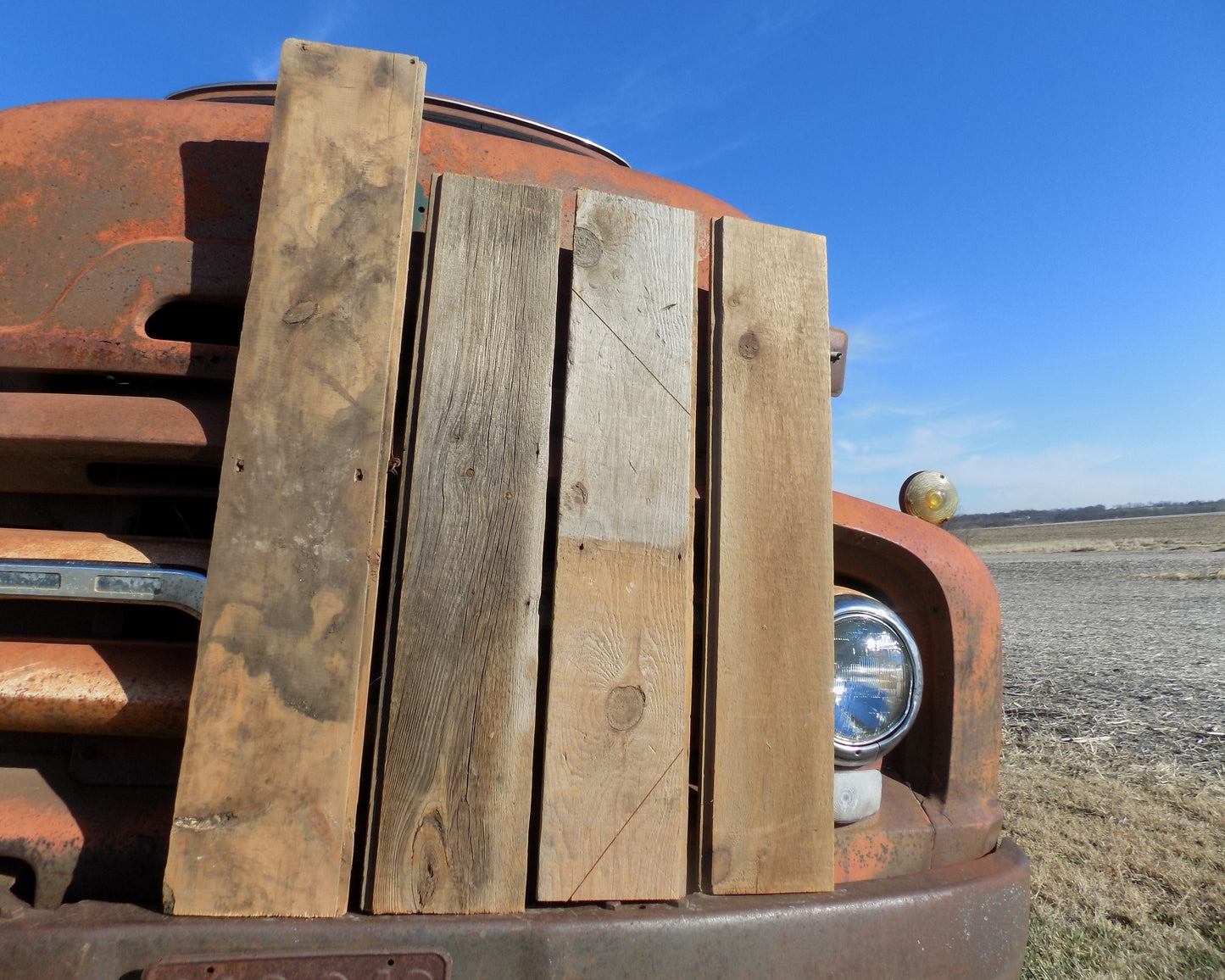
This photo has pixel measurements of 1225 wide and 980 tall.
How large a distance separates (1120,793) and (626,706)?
3.51m

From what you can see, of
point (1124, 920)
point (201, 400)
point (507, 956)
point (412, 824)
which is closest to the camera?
point (507, 956)

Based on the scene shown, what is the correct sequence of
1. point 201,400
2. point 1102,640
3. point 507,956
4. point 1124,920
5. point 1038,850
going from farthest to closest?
point 1102,640 < point 1038,850 < point 1124,920 < point 201,400 < point 507,956

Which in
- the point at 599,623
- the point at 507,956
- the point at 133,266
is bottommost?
the point at 507,956

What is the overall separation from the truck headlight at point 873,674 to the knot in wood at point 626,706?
0.42m

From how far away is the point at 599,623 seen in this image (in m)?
1.35

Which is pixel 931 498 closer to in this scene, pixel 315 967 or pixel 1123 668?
pixel 315 967

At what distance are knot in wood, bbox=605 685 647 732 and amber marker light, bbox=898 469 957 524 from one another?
1.25 metres

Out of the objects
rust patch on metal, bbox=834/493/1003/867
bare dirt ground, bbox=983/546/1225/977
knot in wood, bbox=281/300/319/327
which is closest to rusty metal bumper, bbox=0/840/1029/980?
rust patch on metal, bbox=834/493/1003/867

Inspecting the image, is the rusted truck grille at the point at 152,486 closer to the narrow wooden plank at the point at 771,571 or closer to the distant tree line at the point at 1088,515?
the narrow wooden plank at the point at 771,571

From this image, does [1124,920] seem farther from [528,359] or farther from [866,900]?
[528,359]

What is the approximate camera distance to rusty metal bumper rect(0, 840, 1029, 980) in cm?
109

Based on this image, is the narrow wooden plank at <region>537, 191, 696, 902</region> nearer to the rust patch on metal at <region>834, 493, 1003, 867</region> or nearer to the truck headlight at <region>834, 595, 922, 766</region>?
the truck headlight at <region>834, 595, 922, 766</region>

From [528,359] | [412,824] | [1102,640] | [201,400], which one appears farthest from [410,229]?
[1102,640]

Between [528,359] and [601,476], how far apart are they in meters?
0.24
